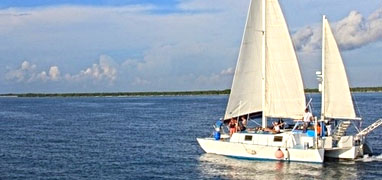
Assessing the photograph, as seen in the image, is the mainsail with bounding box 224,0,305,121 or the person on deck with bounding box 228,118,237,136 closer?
the mainsail with bounding box 224,0,305,121

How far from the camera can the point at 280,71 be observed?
41.9 m

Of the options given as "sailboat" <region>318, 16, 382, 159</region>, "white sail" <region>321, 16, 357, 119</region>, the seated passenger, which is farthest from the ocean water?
"white sail" <region>321, 16, 357, 119</region>

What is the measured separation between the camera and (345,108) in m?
41.1

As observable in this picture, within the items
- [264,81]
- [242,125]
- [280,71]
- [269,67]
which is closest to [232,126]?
[242,125]

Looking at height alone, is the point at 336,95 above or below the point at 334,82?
below

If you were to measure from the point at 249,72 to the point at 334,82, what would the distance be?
632 cm

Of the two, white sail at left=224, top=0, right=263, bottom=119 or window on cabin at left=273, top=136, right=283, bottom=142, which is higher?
white sail at left=224, top=0, right=263, bottom=119

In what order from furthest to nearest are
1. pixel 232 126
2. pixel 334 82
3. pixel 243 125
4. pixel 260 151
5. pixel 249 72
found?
1. pixel 232 126
2. pixel 249 72
3. pixel 243 125
4. pixel 334 82
5. pixel 260 151

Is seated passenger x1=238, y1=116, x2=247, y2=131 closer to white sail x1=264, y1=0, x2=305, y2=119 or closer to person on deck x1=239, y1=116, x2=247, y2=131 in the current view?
person on deck x1=239, y1=116, x2=247, y2=131

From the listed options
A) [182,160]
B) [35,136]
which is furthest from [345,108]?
[35,136]

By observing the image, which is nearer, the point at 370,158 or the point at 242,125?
the point at 370,158

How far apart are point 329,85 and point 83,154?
68.9 feet

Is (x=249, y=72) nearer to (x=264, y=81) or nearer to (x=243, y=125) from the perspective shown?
(x=264, y=81)

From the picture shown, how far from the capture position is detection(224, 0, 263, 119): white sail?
42.2 m
